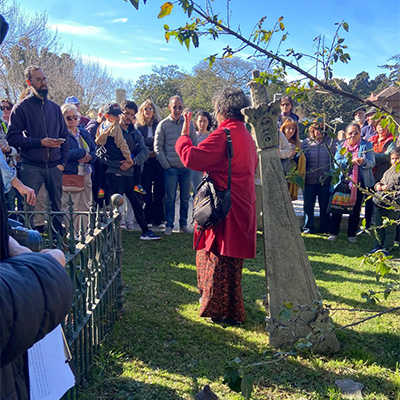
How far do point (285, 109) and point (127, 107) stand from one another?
102 inches

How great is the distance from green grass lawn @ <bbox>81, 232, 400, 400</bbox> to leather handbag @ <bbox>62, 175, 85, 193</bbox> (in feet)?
5.53

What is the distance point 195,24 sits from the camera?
1.70 m

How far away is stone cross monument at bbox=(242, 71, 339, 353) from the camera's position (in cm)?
309

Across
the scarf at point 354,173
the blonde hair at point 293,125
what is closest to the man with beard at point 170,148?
the blonde hair at point 293,125

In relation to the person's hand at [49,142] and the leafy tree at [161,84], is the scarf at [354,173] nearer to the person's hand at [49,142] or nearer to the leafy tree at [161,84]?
the person's hand at [49,142]

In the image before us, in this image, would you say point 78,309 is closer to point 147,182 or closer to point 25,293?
point 25,293

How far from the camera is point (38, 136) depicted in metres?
4.91

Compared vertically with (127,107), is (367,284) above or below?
below

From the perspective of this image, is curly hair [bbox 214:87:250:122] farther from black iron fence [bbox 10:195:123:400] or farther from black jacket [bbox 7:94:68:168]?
black jacket [bbox 7:94:68:168]

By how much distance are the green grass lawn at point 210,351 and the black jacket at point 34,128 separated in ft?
5.69

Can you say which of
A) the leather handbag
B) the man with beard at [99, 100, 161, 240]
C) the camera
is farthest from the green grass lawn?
the leather handbag

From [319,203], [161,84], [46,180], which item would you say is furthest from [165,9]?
[161,84]

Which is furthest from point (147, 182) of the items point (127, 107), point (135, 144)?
point (127, 107)

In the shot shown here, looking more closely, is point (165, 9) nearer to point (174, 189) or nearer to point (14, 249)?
point (14, 249)
